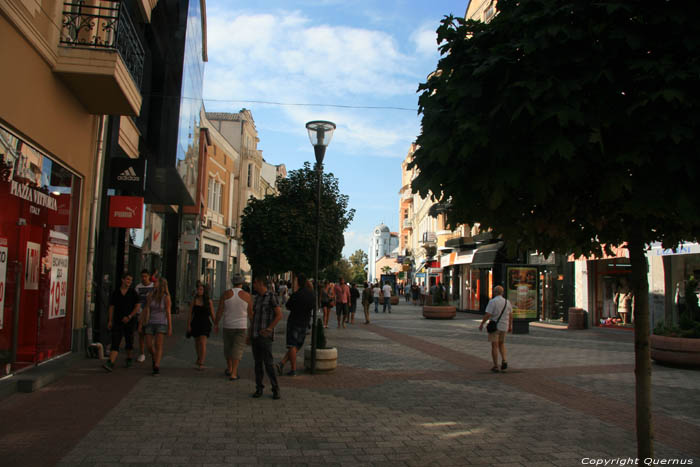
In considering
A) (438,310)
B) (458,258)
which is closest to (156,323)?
(438,310)

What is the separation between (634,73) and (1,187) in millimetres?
7884

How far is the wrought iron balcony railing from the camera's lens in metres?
8.88

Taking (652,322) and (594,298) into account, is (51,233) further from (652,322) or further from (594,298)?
(594,298)

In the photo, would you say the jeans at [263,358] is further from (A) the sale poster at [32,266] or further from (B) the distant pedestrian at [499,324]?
(B) the distant pedestrian at [499,324]

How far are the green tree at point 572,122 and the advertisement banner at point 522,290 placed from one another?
50.4ft

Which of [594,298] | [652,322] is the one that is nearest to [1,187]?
[652,322]

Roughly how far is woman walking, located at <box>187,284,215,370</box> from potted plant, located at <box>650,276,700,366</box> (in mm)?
9281

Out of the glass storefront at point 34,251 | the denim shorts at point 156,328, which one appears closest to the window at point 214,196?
the glass storefront at point 34,251

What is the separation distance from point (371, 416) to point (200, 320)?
4739mm

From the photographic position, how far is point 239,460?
4.91 m

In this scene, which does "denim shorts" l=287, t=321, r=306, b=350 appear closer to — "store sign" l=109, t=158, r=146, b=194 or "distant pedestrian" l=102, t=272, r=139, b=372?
"distant pedestrian" l=102, t=272, r=139, b=372

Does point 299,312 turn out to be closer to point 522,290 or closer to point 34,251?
point 34,251

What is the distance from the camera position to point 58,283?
32.7 ft

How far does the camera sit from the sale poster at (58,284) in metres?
9.66
